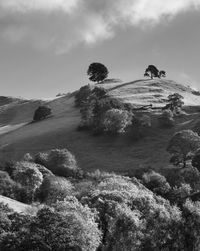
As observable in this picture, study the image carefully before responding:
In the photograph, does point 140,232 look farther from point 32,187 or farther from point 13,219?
point 32,187

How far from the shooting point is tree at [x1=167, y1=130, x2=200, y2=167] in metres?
124

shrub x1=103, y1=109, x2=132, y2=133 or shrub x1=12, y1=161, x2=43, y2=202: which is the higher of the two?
shrub x1=103, y1=109, x2=132, y2=133

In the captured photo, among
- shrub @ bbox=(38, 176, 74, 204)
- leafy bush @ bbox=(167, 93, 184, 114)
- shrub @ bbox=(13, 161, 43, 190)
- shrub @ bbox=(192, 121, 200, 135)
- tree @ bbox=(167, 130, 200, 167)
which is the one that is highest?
leafy bush @ bbox=(167, 93, 184, 114)

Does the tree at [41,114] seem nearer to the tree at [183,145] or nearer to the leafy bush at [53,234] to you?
the tree at [183,145]

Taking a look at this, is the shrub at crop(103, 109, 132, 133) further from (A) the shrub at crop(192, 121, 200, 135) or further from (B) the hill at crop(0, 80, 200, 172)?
(A) the shrub at crop(192, 121, 200, 135)

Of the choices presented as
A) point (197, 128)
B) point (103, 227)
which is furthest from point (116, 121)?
point (103, 227)

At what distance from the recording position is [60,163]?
119 meters

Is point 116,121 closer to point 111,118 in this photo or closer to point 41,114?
point 111,118

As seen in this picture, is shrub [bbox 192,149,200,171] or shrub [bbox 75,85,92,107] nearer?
shrub [bbox 192,149,200,171]

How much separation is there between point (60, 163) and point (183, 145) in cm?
2618

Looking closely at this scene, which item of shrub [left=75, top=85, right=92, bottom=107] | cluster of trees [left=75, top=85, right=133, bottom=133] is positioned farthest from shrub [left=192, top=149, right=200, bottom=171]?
shrub [left=75, top=85, right=92, bottom=107]

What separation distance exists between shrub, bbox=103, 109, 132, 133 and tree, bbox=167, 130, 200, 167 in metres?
24.5

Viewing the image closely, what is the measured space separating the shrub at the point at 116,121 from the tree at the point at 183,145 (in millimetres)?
24463

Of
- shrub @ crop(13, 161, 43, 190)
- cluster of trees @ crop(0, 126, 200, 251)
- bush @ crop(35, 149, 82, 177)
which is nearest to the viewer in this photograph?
cluster of trees @ crop(0, 126, 200, 251)
